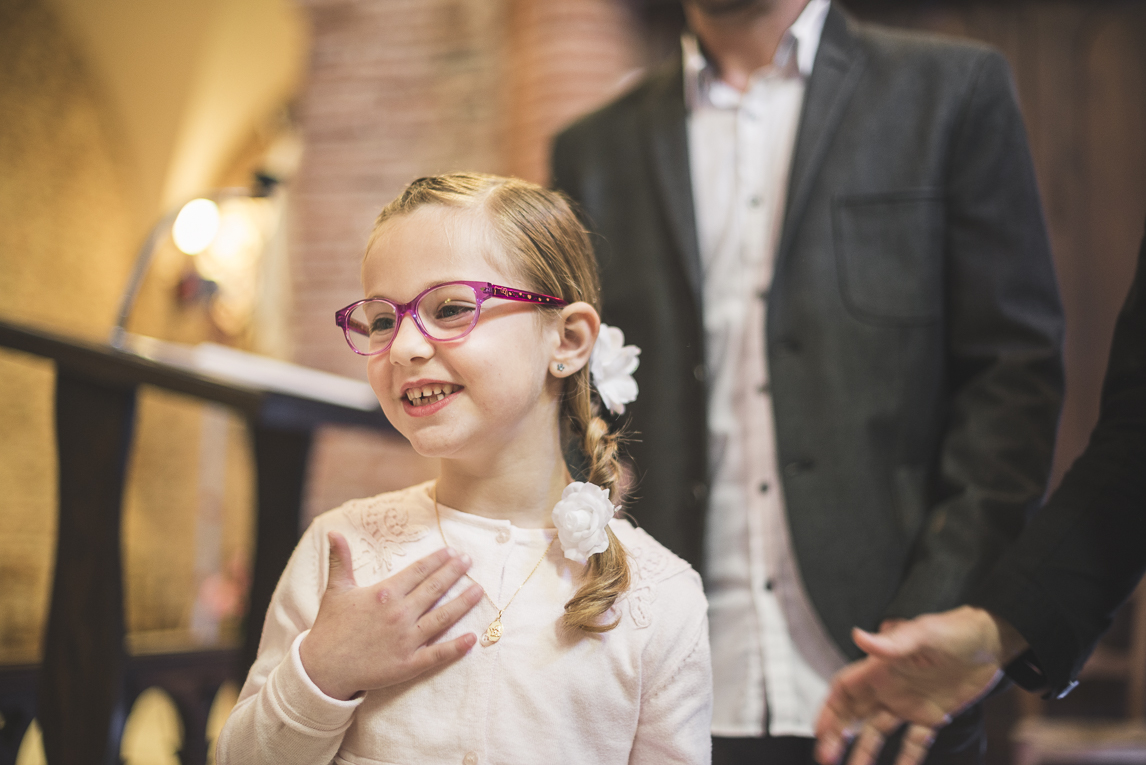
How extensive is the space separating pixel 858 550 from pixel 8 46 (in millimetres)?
6440

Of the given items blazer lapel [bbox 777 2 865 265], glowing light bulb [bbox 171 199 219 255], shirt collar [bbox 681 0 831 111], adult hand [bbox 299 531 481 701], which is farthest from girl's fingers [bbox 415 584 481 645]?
glowing light bulb [bbox 171 199 219 255]

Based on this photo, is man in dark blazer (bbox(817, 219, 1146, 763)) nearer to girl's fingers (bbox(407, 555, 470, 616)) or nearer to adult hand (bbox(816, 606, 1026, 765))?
adult hand (bbox(816, 606, 1026, 765))

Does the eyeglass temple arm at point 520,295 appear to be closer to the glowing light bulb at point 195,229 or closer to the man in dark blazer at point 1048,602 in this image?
the man in dark blazer at point 1048,602

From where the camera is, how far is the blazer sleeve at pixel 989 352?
1.22m

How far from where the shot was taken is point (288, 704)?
823mm

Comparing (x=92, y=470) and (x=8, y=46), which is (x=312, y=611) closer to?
(x=92, y=470)

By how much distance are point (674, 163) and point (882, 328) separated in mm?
415

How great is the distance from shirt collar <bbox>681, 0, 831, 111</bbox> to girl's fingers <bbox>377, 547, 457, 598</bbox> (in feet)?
3.20

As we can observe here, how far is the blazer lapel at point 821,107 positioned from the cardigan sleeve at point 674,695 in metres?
0.68

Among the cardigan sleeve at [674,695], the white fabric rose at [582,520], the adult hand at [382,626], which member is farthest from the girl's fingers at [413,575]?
the cardigan sleeve at [674,695]

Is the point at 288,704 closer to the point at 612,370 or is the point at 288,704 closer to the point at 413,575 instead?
the point at 413,575

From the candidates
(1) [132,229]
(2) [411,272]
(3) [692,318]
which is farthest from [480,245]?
(1) [132,229]

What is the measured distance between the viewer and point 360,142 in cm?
382

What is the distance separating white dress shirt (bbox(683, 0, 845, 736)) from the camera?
4.22 feet
